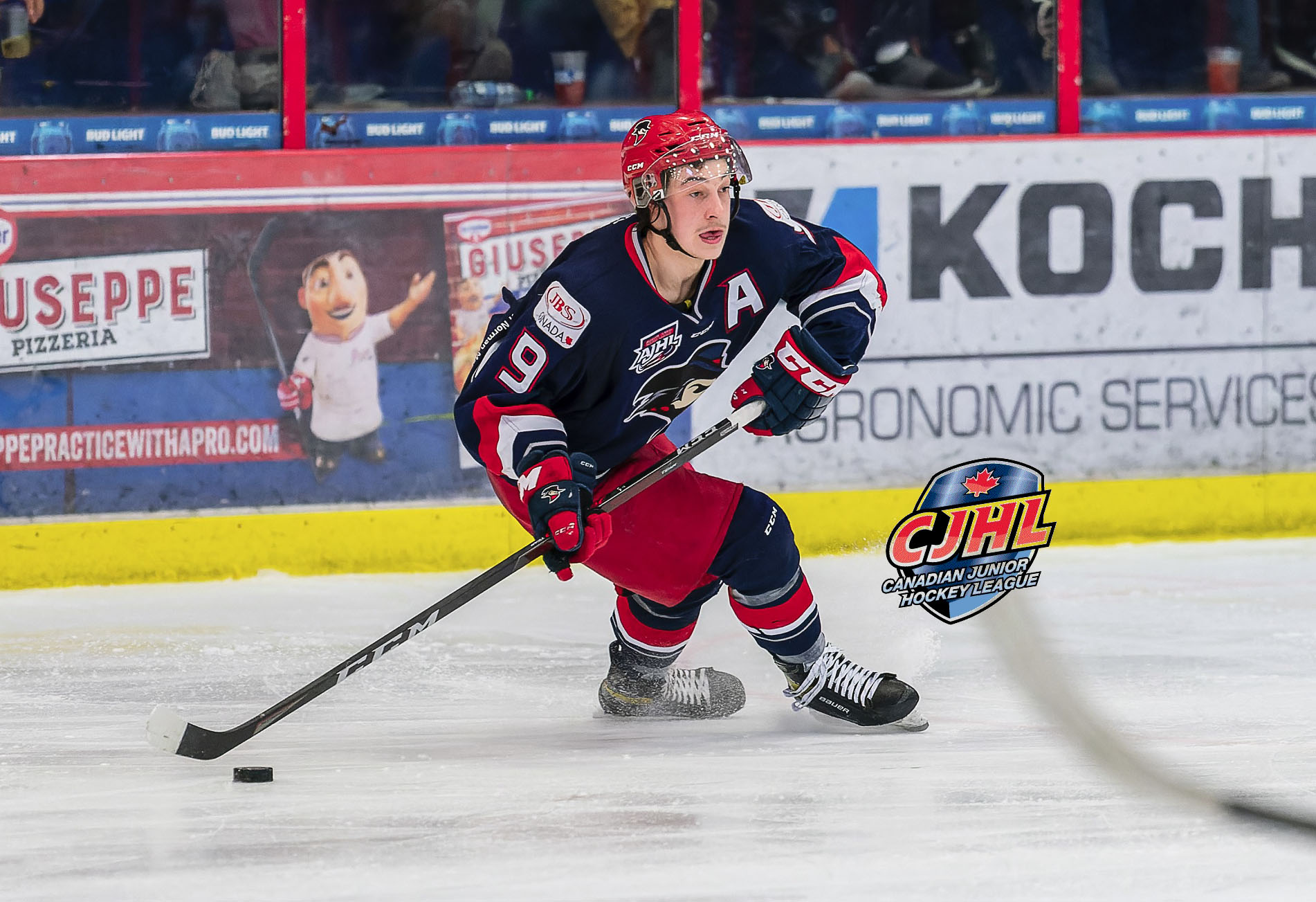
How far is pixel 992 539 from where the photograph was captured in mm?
2621

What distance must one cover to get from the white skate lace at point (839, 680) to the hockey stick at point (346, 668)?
0.41 meters

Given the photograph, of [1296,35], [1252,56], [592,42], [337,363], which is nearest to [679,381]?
[337,363]

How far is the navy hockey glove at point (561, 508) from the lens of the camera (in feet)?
7.97

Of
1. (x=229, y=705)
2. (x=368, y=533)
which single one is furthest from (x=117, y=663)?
(x=368, y=533)

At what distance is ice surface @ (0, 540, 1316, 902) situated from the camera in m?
2.03

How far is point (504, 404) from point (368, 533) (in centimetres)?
169

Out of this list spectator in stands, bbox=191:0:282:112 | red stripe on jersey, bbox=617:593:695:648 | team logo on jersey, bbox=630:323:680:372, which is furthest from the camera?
spectator in stands, bbox=191:0:282:112

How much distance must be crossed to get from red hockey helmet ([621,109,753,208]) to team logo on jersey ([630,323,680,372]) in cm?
21

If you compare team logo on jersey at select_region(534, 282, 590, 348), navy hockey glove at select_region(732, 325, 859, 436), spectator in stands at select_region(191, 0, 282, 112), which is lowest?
navy hockey glove at select_region(732, 325, 859, 436)

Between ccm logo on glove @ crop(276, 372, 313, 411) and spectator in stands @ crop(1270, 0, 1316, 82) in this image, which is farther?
spectator in stands @ crop(1270, 0, 1316, 82)

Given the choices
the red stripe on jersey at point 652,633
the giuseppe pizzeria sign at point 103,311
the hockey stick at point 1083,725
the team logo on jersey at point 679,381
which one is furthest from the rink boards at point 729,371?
the team logo on jersey at point 679,381

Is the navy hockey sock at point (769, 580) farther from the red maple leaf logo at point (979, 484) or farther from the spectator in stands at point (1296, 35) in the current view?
the spectator in stands at point (1296, 35)

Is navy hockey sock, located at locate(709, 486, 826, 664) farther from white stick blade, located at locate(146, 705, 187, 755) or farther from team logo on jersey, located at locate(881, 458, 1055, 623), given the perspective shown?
white stick blade, located at locate(146, 705, 187, 755)

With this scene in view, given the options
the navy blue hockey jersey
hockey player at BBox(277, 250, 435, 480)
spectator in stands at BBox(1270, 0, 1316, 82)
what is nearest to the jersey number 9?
the navy blue hockey jersey
